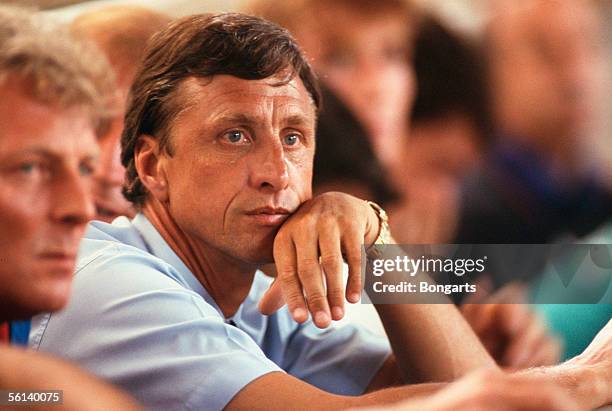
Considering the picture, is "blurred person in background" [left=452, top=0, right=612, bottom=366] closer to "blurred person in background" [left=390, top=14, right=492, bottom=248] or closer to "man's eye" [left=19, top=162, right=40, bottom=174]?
"blurred person in background" [left=390, top=14, right=492, bottom=248]

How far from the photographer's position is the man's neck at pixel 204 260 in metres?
1.19

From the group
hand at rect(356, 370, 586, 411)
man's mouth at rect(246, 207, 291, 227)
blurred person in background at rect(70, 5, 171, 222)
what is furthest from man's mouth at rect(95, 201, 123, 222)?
hand at rect(356, 370, 586, 411)

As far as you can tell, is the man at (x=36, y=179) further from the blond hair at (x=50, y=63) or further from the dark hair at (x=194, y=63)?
the dark hair at (x=194, y=63)

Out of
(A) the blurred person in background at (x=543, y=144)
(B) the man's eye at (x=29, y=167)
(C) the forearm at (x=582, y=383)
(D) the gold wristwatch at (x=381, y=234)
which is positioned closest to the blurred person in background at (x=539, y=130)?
(A) the blurred person in background at (x=543, y=144)

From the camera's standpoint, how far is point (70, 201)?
0.99 m

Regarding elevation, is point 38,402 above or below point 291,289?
above

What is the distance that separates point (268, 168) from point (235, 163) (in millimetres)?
43

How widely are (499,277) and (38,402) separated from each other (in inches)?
32.8

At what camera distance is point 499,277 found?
1.28 metres

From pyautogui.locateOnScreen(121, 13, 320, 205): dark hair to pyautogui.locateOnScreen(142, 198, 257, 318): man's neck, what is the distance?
0.04 meters

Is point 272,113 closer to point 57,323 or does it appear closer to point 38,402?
point 57,323

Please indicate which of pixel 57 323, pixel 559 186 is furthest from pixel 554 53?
pixel 57 323

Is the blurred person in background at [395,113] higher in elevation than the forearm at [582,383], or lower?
higher

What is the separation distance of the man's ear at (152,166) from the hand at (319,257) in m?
0.18
